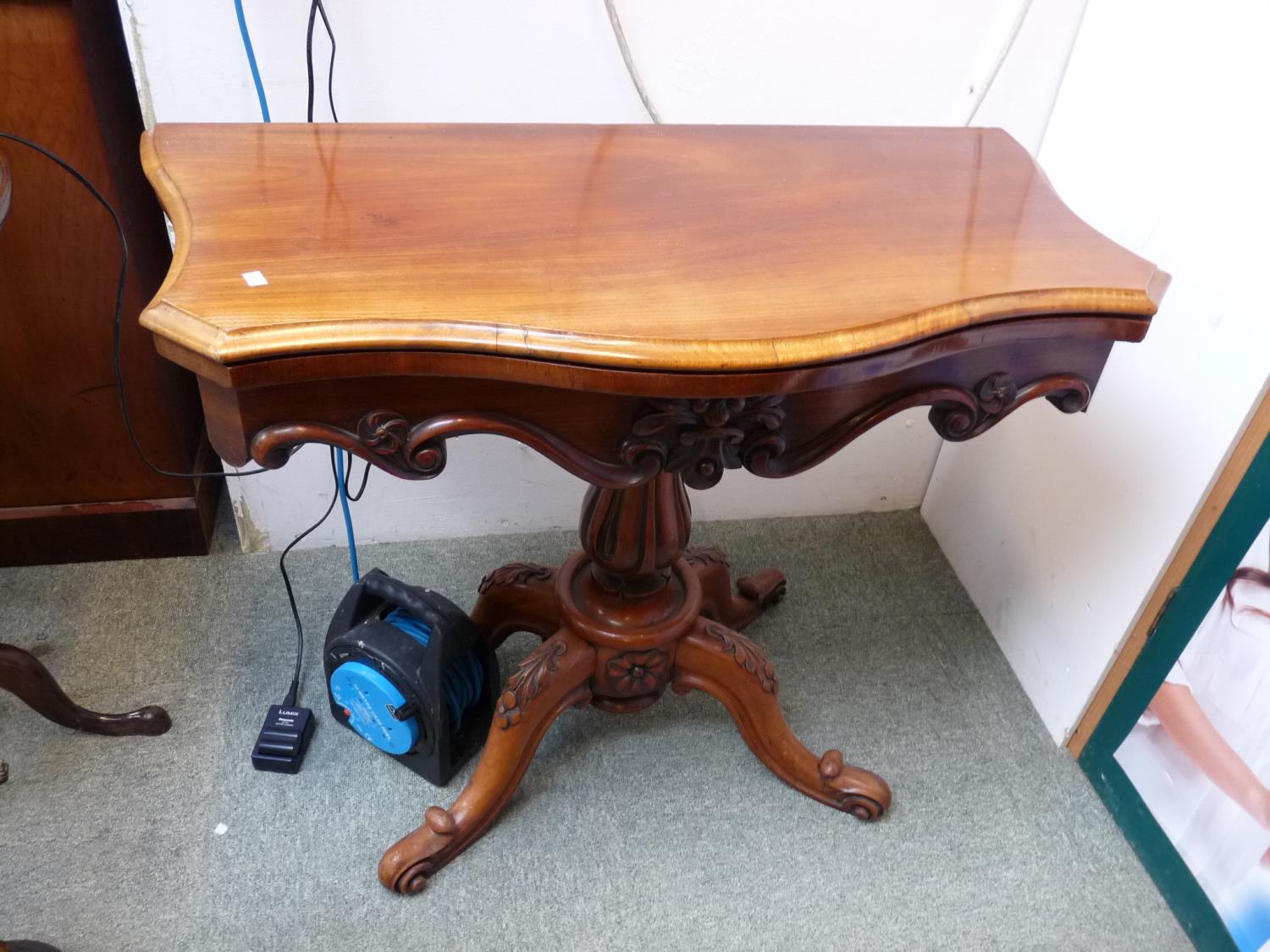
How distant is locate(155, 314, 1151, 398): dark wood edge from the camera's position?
60 cm

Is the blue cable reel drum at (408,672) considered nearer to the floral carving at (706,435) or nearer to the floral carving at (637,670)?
the floral carving at (637,670)

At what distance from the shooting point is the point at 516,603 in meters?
1.19

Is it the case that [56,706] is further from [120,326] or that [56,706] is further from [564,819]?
[564,819]

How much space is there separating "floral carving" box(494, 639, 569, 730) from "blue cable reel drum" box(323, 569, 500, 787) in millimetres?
71

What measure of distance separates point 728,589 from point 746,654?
0.21m

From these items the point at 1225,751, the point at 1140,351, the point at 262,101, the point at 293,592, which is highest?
the point at 262,101

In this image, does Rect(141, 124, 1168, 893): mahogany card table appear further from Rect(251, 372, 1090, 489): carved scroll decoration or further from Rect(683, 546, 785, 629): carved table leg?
Rect(683, 546, 785, 629): carved table leg

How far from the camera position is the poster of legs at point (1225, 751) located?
3.06 ft

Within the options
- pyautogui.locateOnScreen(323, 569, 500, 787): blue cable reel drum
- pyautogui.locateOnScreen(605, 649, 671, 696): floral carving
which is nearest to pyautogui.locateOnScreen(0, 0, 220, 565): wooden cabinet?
pyautogui.locateOnScreen(323, 569, 500, 787): blue cable reel drum

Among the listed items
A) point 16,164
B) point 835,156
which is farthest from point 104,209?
point 835,156

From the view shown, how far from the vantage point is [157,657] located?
1.26 meters

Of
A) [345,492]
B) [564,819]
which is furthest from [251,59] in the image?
[564,819]

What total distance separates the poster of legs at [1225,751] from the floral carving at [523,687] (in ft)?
2.25

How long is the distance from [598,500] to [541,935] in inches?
18.2
